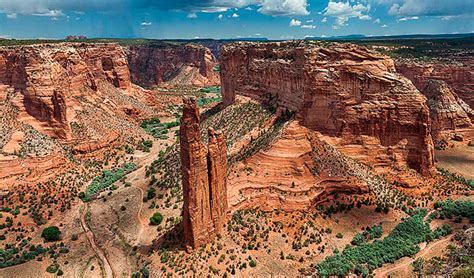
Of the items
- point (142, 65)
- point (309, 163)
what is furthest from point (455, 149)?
point (142, 65)

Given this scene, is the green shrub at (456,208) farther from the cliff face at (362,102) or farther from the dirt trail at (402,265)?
the dirt trail at (402,265)

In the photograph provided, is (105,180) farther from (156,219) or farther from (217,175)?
(217,175)

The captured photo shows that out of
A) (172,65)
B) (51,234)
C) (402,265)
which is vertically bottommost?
(402,265)

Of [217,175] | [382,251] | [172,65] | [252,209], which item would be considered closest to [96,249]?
[217,175]

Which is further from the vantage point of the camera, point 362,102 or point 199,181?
point 362,102

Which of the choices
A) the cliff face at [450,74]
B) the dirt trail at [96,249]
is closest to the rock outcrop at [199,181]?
the dirt trail at [96,249]

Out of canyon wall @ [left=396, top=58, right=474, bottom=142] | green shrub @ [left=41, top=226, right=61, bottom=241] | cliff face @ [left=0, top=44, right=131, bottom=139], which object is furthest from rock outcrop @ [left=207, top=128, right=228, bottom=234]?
canyon wall @ [left=396, top=58, right=474, bottom=142]
